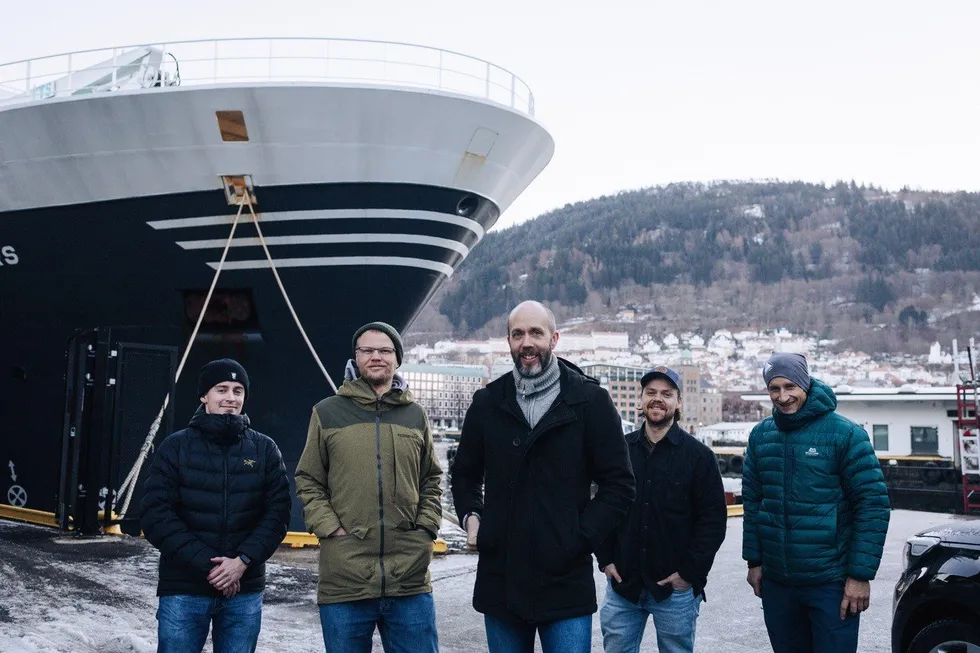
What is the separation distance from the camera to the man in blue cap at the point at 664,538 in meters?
3.60

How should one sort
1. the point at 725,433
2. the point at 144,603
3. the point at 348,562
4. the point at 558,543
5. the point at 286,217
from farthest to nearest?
the point at 725,433 → the point at 286,217 → the point at 144,603 → the point at 348,562 → the point at 558,543

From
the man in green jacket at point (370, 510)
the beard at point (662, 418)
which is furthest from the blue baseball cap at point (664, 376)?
the man in green jacket at point (370, 510)

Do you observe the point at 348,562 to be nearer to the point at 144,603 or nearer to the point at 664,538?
the point at 664,538

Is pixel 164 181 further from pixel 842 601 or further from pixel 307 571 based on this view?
pixel 842 601

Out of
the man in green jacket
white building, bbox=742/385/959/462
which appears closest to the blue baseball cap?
the man in green jacket

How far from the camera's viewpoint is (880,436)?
84.3 ft

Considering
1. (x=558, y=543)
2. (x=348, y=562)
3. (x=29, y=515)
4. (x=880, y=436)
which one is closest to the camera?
(x=558, y=543)

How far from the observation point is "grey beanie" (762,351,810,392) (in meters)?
3.58

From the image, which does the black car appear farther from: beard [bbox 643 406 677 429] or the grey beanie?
beard [bbox 643 406 677 429]

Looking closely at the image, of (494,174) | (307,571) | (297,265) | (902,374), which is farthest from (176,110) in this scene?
(902,374)

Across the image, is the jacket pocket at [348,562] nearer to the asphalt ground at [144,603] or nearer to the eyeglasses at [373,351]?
the eyeglasses at [373,351]

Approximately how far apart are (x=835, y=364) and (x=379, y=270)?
18566cm

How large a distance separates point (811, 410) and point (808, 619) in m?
0.84

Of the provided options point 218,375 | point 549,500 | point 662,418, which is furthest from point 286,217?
point 549,500
